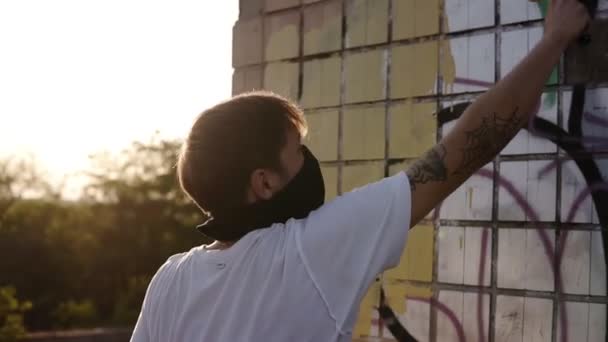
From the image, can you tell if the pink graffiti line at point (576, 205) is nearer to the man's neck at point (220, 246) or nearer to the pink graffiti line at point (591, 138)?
the pink graffiti line at point (591, 138)

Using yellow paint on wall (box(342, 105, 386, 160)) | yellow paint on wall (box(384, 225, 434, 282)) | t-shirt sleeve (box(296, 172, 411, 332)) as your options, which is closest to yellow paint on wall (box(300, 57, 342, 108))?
yellow paint on wall (box(342, 105, 386, 160))

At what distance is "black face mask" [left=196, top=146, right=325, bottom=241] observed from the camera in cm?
217

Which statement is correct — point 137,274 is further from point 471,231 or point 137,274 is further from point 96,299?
point 471,231

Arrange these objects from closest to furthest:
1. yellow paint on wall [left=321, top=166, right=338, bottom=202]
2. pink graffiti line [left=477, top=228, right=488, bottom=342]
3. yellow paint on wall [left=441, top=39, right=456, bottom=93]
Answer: pink graffiti line [left=477, top=228, right=488, bottom=342] → yellow paint on wall [left=441, top=39, right=456, bottom=93] → yellow paint on wall [left=321, top=166, right=338, bottom=202]

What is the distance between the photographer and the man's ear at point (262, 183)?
216 centimetres

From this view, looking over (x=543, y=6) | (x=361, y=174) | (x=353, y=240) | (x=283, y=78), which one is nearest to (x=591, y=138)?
(x=543, y=6)

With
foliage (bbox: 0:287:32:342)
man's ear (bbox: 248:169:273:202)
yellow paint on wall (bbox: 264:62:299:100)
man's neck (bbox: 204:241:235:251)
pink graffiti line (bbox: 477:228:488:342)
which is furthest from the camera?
foliage (bbox: 0:287:32:342)

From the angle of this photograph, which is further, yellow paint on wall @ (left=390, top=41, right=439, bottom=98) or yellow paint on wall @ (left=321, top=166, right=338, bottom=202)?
yellow paint on wall @ (left=321, top=166, right=338, bottom=202)

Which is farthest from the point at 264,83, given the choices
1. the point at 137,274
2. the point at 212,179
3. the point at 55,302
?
the point at 137,274

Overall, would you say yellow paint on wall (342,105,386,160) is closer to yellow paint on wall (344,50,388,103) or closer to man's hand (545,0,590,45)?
yellow paint on wall (344,50,388,103)

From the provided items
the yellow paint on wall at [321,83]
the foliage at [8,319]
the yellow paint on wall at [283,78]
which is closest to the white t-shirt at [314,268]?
the yellow paint on wall at [321,83]

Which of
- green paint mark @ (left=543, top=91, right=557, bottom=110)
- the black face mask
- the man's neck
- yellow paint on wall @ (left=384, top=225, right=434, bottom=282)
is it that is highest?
green paint mark @ (left=543, top=91, right=557, bottom=110)

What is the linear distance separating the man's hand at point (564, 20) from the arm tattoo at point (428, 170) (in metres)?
0.44

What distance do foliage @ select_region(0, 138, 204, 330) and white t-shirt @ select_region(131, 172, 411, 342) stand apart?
22.0 metres
